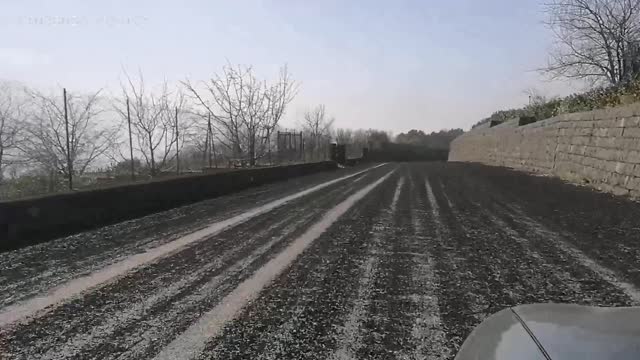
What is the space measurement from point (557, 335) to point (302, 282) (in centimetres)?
287

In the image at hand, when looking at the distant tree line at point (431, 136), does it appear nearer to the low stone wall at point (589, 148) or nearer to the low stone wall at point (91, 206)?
the low stone wall at point (589, 148)

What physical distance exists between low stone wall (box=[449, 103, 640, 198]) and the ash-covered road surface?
3111 mm

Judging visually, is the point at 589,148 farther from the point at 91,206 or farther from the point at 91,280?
the point at 91,280

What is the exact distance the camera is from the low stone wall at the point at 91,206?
718 cm

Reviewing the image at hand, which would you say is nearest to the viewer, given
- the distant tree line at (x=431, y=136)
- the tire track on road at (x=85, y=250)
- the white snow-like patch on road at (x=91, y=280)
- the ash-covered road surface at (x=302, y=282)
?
the ash-covered road surface at (x=302, y=282)

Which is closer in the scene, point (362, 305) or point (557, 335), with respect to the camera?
point (557, 335)

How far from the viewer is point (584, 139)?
14.7 m

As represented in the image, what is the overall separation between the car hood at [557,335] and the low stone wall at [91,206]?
6649 millimetres

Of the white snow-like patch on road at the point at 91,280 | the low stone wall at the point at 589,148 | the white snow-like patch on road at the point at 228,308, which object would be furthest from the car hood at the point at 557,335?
the low stone wall at the point at 589,148

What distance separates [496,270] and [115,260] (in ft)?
13.5

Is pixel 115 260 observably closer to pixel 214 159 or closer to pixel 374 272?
pixel 374 272

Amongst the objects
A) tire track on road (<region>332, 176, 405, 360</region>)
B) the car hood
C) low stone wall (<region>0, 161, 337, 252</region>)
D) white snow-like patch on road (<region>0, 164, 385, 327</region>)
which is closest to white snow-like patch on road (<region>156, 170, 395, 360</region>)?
tire track on road (<region>332, 176, 405, 360</region>)

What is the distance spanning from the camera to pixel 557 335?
2016mm

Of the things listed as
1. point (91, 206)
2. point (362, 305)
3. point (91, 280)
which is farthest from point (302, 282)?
point (91, 206)
